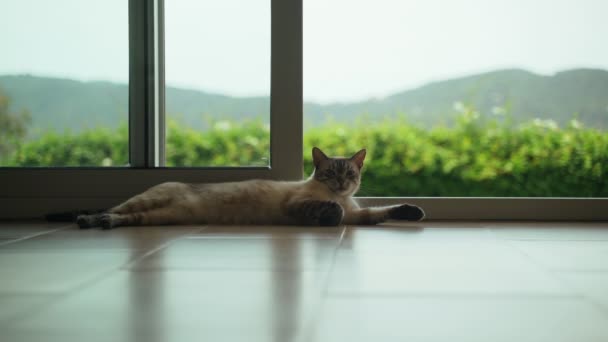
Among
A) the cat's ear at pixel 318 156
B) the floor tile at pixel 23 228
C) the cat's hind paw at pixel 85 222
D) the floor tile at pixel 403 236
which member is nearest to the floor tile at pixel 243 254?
the floor tile at pixel 403 236

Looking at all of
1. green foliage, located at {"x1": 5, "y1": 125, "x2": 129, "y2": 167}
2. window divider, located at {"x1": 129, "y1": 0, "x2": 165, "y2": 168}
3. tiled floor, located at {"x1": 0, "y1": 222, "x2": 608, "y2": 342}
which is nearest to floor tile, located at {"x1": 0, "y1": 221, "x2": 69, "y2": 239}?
tiled floor, located at {"x1": 0, "y1": 222, "x2": 608, "y2": 342}

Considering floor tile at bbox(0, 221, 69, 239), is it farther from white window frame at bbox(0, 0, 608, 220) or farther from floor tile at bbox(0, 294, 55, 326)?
floor tile at bbox(0, 294, 55, 326)

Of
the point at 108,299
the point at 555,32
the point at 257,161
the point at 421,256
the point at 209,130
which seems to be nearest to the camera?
the point at 108,299

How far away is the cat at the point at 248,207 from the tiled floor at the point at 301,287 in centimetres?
23

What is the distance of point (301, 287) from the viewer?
4.07 ft

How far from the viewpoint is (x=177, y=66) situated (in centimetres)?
279

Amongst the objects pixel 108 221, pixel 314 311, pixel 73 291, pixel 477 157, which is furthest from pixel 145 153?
pixel 477 157

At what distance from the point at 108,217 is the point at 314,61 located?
9.75 ft

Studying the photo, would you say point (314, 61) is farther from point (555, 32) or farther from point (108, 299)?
point (108, 299)

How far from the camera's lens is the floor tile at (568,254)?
1520mm

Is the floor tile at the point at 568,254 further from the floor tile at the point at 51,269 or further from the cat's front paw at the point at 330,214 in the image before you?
the floor tile at the point at 51,269

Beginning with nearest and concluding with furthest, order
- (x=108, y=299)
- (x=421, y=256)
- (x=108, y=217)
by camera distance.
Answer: (x=108, y=299) < (x=421, y=256) < (x=108, y=217)

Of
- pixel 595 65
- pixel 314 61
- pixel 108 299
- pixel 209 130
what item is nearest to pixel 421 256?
pixel 108 299

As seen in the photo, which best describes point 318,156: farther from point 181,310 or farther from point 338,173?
point 181,310
